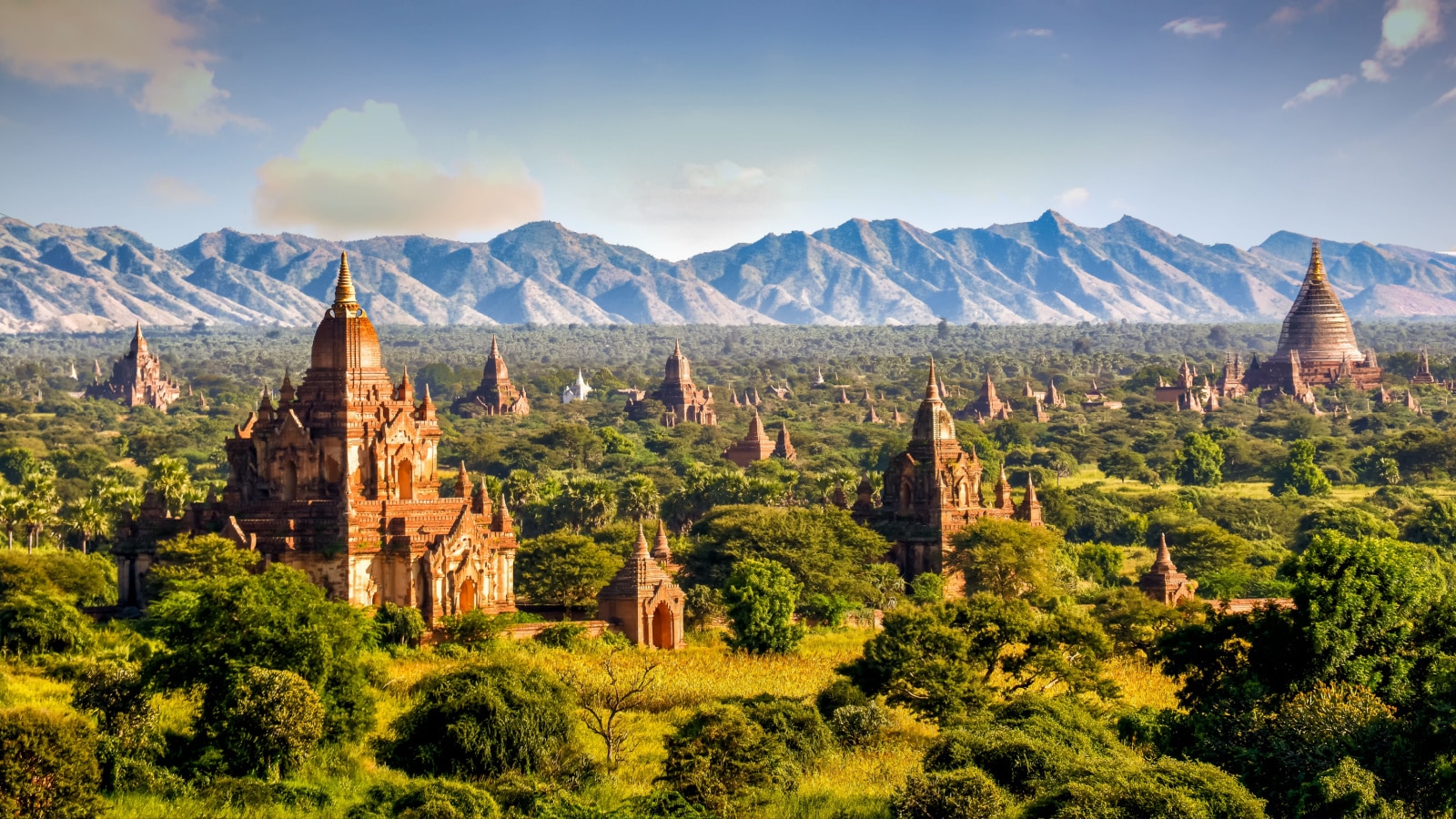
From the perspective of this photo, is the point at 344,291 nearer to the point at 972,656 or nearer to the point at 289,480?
the point at 289,480

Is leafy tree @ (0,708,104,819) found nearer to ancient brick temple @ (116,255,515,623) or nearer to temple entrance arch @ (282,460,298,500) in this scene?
ancient brick temple @ (116,255,515,623)

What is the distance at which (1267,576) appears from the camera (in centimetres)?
7094

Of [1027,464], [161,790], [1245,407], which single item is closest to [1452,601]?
[161,790]

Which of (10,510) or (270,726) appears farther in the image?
(10,510)

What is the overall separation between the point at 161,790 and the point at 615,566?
85.6 feet

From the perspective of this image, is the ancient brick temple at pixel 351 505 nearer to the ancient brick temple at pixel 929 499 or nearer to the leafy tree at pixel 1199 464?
the ancient brick temple at pixel 929 499

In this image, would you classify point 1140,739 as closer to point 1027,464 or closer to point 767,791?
point 767,791

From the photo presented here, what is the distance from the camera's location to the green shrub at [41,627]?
5216 cm

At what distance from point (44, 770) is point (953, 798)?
16776 mm

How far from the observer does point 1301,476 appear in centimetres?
11544

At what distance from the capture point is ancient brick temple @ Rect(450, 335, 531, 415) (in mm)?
172375

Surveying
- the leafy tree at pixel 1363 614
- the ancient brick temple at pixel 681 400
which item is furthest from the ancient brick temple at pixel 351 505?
the ancient brick temple at pixel 681 400

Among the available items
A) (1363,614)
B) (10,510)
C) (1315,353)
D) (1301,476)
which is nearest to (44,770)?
(1363,614)

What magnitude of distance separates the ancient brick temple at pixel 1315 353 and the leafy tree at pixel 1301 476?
6819cm
